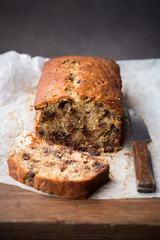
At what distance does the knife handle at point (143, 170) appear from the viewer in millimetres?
3348

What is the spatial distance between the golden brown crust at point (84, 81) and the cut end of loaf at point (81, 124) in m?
0.09

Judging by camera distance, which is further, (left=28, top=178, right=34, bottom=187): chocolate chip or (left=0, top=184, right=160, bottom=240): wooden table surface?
(left=28, top=178, right=34, bottom=187): chocolate chip

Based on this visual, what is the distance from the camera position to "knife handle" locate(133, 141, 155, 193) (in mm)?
3348

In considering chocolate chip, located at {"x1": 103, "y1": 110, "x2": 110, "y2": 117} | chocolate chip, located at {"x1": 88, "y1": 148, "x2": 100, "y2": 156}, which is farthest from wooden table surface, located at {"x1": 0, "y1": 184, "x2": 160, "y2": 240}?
chocolate chip, located at {"x1": 103, "y1": 110, "x2": 110, "y2": 117}

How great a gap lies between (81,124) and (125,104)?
1.51 metres

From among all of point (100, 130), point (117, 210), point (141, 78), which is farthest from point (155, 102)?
point (117, 210)

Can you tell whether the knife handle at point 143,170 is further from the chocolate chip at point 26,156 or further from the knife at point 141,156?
the chocolate chip at point 26,156

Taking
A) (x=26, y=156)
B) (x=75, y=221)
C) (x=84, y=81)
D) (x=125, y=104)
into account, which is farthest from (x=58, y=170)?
(x=125, y=104)

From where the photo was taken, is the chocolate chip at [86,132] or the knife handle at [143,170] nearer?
the knife handle at [143,170]

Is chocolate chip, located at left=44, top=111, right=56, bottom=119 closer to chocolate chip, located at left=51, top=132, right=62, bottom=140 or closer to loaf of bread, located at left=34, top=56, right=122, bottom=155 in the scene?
loaf of bread, located at left=34, top=56, right=122, bottom=155

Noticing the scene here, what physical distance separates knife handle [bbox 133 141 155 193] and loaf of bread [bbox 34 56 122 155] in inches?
15.1

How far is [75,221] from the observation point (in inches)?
117

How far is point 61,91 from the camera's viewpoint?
4043 millimetres

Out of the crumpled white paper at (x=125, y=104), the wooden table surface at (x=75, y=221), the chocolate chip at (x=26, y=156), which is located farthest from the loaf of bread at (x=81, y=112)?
the wooden table surface at (x=75, y=221)
